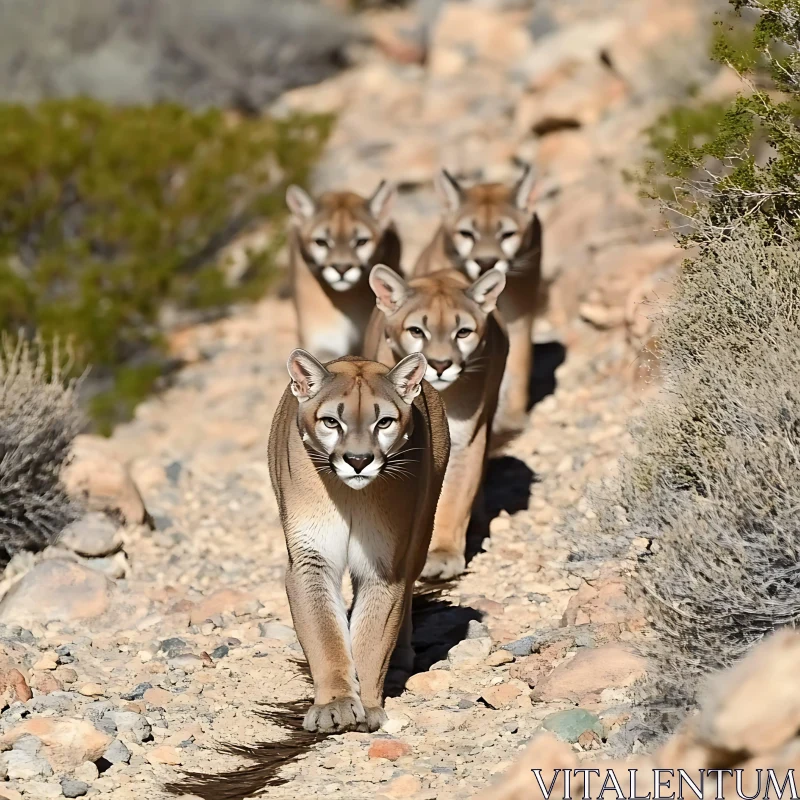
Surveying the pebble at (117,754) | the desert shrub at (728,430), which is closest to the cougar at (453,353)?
the desert shrub at (728,430)

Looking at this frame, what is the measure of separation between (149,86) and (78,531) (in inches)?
465

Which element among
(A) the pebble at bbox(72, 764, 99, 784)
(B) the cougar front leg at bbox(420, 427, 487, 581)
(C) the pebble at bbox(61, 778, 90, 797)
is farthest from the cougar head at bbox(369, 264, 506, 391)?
(C) the pebble at bbox(61, 778, 90, 797)

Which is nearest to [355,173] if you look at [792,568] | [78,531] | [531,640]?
[78,531]

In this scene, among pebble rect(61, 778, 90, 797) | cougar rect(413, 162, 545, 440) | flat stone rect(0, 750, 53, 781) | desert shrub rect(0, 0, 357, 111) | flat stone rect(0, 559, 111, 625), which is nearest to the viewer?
pebble rect(61, 778, 90, 797)

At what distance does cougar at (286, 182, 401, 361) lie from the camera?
10.5 meters

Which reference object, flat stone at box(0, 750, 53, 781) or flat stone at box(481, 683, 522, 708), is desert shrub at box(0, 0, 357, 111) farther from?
flat stone at box(0, 750, 53, 781)

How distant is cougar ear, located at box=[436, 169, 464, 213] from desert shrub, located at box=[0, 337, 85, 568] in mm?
3296

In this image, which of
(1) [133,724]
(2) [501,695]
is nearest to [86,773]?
(1) [133,724]

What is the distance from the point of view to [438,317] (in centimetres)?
773

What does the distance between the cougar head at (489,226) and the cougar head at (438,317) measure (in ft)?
5.15

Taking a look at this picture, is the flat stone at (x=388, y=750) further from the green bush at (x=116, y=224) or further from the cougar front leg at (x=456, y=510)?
the green bush at (x=116, y=224)

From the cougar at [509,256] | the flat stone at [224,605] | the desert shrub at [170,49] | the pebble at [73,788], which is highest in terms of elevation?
the desert shrub at [170,49]

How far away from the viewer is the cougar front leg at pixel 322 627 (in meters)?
5.67

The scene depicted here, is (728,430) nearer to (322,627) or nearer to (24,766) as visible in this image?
(322,627)
